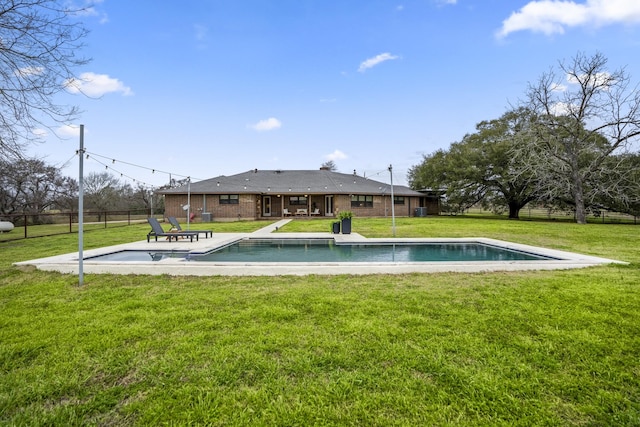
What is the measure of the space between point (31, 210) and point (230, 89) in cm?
2637

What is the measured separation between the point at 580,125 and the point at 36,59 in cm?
3064

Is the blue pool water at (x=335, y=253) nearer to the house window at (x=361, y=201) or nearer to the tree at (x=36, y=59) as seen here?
the tree at (x=36, y=59)

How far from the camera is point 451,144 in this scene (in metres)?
31.6

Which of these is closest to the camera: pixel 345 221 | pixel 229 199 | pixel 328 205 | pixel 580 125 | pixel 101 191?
pixel 345 221

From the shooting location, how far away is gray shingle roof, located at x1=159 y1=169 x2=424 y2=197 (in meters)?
24.4

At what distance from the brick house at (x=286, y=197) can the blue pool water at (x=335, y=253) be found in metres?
13.1

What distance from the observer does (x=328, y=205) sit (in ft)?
89.7

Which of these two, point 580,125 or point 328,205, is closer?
point 580,125

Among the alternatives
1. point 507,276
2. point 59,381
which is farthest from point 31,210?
point 507,276

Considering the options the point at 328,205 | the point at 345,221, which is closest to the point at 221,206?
the point at 328,205

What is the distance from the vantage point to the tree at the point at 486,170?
87.2 ft

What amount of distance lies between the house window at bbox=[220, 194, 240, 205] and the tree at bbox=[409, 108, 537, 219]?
1987cm

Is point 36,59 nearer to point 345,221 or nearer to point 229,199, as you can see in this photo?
point 345,221

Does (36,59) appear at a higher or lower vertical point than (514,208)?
higher
